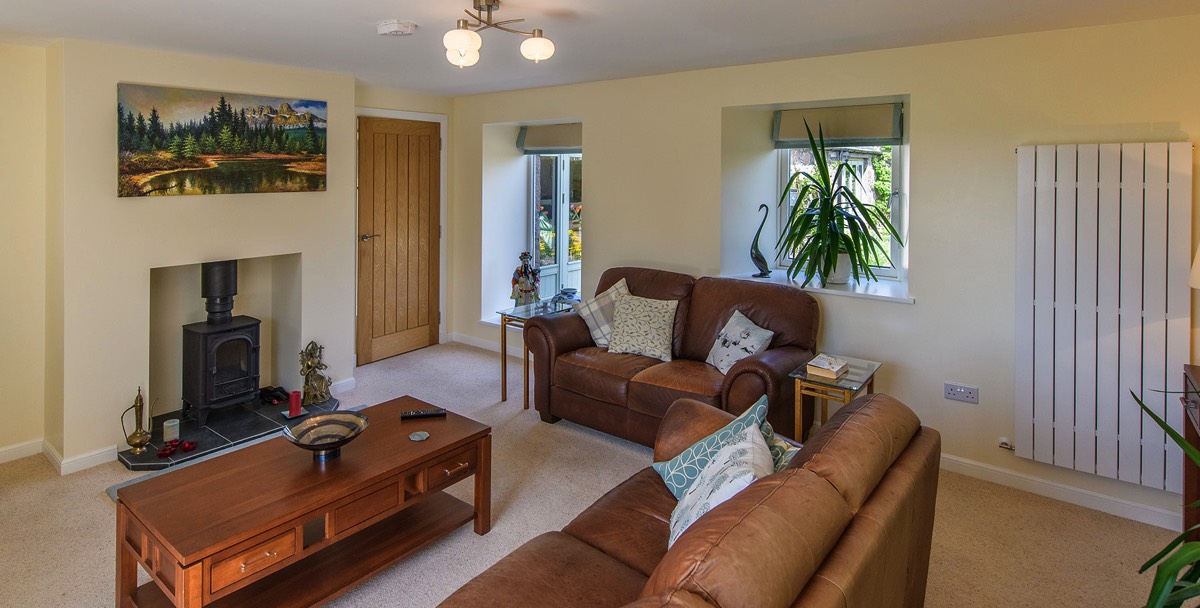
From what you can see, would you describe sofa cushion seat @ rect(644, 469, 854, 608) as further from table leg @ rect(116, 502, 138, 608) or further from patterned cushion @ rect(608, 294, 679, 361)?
patterned cushion @ rect(608, 294, 679, 361)

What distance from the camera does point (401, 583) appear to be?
2.66 m

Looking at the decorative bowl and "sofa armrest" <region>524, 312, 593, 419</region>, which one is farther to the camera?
"sofa armrest" <region>524, 312, 593, 419</region>

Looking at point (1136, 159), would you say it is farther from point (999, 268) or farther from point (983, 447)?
point (983, 447)

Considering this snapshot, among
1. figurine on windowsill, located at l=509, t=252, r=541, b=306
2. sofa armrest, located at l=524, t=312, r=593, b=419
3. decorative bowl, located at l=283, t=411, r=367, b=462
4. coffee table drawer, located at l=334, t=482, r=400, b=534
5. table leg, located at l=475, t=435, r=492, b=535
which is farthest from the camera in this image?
figurine on windowsill, located at l=509, t=252, r=541, b=306

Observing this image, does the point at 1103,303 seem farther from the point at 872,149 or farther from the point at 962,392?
the point at 872,149

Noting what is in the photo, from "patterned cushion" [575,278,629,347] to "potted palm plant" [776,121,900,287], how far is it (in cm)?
112

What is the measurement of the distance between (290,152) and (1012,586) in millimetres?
4582

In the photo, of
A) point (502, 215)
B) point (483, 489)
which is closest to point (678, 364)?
point (483, 489)

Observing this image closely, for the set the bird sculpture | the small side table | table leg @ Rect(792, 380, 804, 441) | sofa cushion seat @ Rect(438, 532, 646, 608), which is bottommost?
sofa cushion seat @ Rect(438, 532, 646, 608)

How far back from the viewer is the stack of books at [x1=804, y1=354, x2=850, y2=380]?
3275 millimetres

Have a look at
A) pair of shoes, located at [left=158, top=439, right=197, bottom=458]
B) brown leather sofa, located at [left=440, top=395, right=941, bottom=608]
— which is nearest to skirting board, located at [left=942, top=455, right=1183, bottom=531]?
brown leather sofa, located at [left=440, top=395, right=941, bottom=608]

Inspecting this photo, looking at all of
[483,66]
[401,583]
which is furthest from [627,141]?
[401,583]

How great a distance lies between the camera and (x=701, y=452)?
90.2 inches

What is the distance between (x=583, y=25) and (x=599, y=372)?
1895mm
